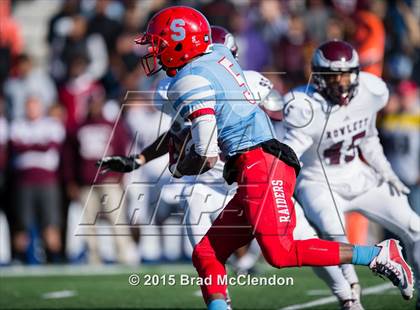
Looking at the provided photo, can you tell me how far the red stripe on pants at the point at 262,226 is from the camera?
519 cm

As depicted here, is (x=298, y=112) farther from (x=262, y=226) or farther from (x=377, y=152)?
(x=262, y=226)

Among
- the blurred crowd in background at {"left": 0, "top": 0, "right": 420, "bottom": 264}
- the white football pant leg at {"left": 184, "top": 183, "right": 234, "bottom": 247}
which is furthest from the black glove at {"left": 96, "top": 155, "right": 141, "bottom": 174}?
the blurred crowd in background at {"left": 0, "top": 0, "right": 420, "bottom": 264}

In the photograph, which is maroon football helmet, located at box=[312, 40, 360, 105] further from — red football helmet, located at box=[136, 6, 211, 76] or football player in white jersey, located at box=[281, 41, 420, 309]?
red football helmet, located at box=[136, 6, 211, 76]

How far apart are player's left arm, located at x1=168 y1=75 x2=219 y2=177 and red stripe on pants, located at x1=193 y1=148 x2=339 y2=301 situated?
0.85ft

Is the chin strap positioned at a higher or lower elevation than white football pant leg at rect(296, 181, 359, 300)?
higher

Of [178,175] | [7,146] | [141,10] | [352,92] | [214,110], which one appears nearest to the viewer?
[214,110]

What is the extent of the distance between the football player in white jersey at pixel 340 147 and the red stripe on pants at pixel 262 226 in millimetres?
1055

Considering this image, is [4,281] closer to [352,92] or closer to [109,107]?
[109,107]

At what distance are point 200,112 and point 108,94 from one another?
6.33 metres

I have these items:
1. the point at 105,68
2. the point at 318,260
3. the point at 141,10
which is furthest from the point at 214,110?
the point at 141,10

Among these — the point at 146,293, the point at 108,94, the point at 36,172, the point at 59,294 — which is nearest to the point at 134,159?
the point at 146,293

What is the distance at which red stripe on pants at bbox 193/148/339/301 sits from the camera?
17.0 ft

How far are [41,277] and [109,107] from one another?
211cm

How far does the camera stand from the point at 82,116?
10828 millimetres
